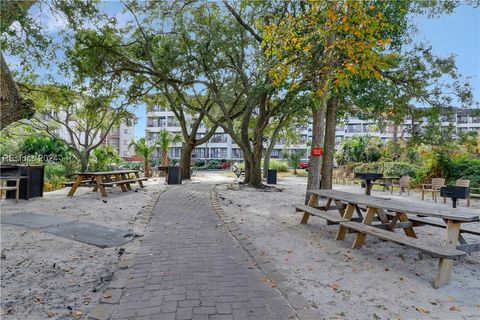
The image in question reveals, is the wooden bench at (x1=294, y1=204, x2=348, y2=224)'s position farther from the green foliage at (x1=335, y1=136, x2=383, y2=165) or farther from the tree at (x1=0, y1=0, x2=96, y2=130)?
the green foliage at (x1=335, y1=136, x2=383, y2=165)

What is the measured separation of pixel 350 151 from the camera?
3025cm

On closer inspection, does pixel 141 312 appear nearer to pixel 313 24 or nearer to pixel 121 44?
pixel 313 24

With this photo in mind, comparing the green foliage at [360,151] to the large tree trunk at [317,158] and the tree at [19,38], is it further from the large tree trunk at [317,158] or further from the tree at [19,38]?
the tree at [19,38]

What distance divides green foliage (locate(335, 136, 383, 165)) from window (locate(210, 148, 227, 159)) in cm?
3679

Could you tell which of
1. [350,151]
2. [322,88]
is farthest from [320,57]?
[350,151]

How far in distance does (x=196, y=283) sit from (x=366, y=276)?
2108 millimetres

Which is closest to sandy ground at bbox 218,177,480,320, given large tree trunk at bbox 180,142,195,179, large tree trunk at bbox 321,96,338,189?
large tree trunk at bbox 321,96,338,189

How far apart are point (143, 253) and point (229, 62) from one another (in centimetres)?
1189

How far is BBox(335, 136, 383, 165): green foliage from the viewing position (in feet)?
94.4

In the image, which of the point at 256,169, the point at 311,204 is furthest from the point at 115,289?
the point at 256,169

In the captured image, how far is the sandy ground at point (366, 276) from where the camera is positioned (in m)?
3.14

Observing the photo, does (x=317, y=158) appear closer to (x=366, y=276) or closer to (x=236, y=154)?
(x=366, y=276)

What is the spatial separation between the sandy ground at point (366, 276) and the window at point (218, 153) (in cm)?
6000

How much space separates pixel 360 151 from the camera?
1158 inches
